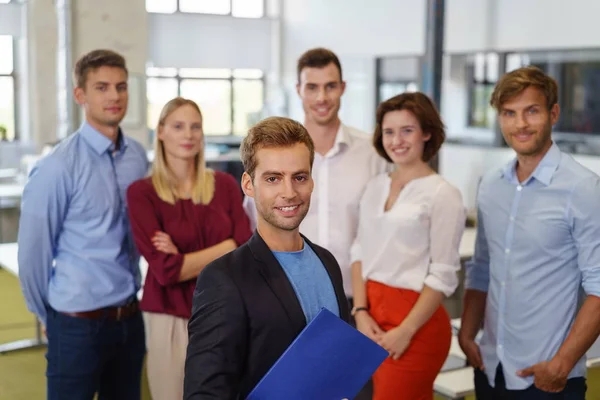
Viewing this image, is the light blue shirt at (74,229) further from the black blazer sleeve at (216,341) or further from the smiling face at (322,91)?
the black blazer sleeve at (216,341)

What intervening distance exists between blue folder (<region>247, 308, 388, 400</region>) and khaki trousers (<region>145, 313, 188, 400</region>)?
4.03 feet

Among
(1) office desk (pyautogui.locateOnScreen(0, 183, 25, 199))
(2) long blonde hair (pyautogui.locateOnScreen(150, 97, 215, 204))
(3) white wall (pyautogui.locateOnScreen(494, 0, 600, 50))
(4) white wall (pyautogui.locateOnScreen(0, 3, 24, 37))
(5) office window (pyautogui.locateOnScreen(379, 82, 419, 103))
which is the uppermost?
(4) white wall (pyautogui.locateOnScreen(0, 3, 24, 37))

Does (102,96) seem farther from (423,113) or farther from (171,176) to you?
(423,113)

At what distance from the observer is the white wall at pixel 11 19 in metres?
11.4

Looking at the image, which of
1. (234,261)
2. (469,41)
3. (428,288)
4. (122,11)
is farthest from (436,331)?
(469,41)

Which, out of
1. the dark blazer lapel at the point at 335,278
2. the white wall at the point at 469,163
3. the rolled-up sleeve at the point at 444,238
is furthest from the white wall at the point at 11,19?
the dark blazer lapel at the point at 335,278

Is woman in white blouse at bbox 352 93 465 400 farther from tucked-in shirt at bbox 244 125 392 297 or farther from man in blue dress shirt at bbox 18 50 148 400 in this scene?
man in blue dress shirt at bbox 18 50 148 400

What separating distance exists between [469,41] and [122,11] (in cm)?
424

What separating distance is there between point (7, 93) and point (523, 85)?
435 inches

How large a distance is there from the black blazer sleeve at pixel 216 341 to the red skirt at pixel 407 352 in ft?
3.96

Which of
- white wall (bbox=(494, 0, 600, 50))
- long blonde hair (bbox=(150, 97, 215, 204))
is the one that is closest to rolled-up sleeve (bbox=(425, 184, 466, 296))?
long blonde hair (bbox=(150, 97, 215, 204))

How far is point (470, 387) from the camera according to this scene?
3393mm

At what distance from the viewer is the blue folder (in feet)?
4.87

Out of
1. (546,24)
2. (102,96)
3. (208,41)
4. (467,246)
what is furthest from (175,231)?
(208,41)
